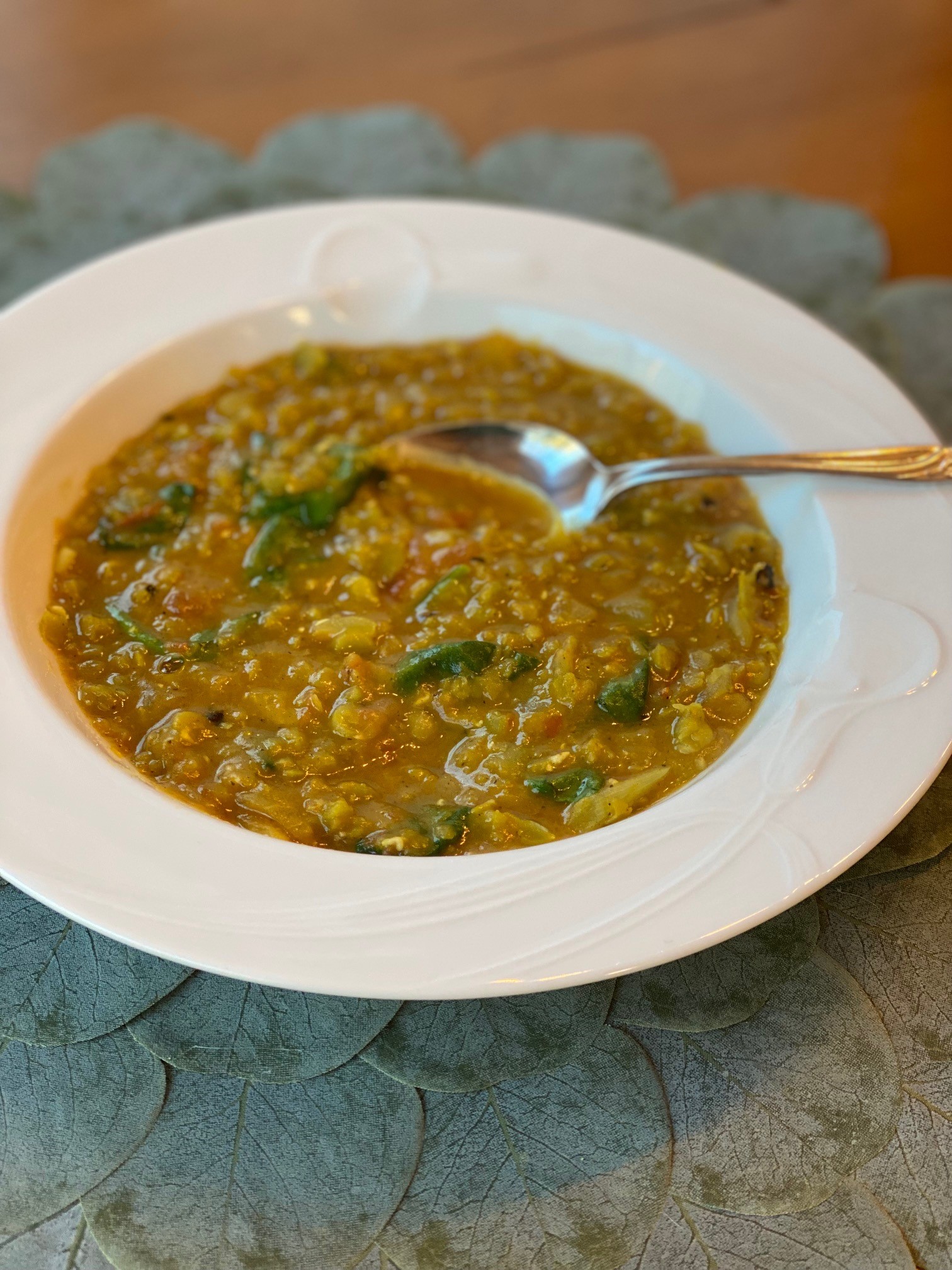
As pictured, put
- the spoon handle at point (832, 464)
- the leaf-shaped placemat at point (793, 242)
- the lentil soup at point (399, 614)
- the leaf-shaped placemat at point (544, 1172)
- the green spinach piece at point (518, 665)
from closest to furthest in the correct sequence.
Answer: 1. the leaf-shaped placemat at point (544, 1172)
2. the lentil soup at point (399, 614)
3. the green spinach piece at point (518, 665)
4. the spoon handle at point (832, 464)
5. the leaf-shaped placemat at point (793, 242)

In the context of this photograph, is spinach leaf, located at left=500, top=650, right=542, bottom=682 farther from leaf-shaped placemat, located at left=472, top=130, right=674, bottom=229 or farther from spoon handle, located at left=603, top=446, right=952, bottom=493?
leaf-shaped placemat, located at left=472, top=130, right=674, bottom=229

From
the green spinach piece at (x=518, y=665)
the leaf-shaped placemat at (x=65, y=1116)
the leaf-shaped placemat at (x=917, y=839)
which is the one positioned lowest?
the leaf-shaped placemat at (x=65, y=1116)

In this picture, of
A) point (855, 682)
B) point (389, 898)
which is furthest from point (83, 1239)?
point (855, 682)

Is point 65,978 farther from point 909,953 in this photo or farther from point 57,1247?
point 909,953

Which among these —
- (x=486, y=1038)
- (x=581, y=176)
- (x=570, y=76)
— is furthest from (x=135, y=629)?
(x=570, y=76)

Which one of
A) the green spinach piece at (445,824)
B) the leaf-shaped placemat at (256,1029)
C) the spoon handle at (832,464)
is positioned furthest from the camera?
the spoon handle at (832,464)

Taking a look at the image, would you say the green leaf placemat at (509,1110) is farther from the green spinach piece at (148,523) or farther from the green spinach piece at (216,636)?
the green spinach piece at (148,523)

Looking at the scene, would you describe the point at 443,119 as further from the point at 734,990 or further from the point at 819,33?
the point at 734,990

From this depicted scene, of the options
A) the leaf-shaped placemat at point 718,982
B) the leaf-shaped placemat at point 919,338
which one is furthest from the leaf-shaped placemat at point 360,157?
the leaf-shaped placemat at point 718,982

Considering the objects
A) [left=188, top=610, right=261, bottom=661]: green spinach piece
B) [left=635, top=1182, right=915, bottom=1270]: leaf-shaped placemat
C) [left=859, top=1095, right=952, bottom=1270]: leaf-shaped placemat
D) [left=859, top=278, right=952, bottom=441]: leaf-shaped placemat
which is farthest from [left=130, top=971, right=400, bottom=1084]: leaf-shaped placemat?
[left=859, top=278, right=952, bottom=441]: leaf-shaped placemat
